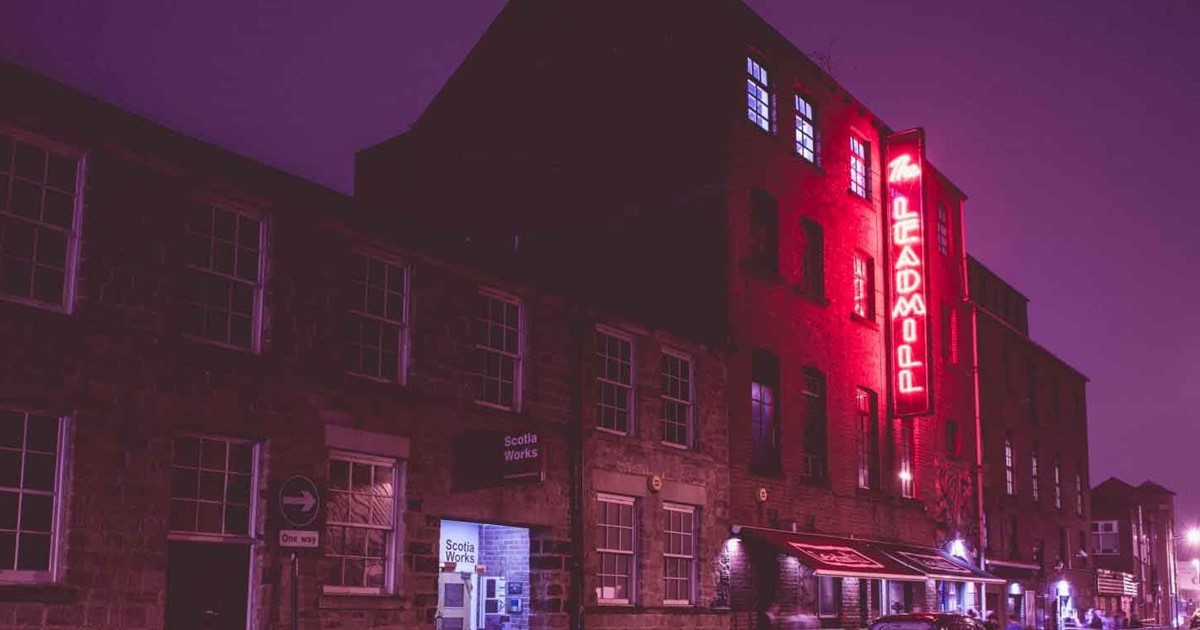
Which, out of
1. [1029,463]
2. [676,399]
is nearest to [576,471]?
[676,399]

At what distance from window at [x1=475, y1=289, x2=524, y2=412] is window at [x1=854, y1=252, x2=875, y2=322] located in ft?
43.7

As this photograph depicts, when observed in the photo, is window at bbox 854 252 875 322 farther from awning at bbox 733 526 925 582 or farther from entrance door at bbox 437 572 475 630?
entrance door at bbox 437 572 475 630

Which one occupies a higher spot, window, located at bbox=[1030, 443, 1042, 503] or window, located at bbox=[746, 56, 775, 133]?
window, located at bbox=[746, 56, 775, 133]

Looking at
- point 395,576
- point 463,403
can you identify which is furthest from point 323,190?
point 395,576

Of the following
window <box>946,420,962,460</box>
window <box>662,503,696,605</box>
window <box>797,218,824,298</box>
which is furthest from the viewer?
window <box>946,420,962,460</box>

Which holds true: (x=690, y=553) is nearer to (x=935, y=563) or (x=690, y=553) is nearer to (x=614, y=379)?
(x=614, y=379)

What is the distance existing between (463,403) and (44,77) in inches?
287

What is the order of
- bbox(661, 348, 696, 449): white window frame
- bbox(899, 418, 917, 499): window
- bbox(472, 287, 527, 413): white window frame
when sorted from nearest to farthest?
bbox(472, 287, 527, 413): white window frame, bbox(661, 348, 696, 449): white window frame, bbox(899, 418, 917, 499): window

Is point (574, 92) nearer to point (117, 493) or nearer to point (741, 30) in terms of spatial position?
point (741, 30)

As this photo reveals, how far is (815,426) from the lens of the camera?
2797cm

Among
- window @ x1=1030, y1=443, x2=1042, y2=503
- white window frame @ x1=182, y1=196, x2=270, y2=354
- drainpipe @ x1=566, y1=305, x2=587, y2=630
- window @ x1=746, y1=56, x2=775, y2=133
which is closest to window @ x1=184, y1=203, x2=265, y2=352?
white window frame @ x1=182, y1=196, x2=270, y2=354

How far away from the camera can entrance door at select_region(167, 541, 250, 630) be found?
1391cm

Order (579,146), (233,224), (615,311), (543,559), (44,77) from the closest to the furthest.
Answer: (44,77) < (233,224) < (543,559) < (615,311) < (579,146)

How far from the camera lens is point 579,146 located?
A: 28516 mm
